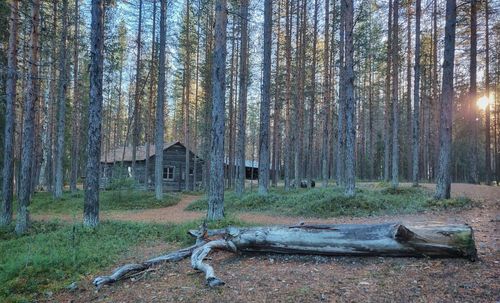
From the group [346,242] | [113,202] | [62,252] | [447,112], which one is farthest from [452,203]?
[113,202]

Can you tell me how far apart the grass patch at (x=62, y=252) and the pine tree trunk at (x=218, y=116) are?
0.75 meters

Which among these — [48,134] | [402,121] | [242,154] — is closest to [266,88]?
[242,154]

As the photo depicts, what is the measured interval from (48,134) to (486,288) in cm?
2559

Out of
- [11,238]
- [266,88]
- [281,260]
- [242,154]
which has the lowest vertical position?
[11,238]

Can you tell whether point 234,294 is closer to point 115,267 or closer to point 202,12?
point 115,267

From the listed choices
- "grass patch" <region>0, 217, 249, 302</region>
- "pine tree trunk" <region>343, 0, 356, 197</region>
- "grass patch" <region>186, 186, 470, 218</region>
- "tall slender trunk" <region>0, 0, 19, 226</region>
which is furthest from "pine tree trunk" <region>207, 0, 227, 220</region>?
"tall slender trunk" <region>0, 0, 19, 226</region>

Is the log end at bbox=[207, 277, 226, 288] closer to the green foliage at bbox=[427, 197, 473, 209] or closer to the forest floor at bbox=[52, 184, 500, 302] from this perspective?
the forest floor at bbox=[52, 184, 500, 302]

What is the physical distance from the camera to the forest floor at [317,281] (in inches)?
168

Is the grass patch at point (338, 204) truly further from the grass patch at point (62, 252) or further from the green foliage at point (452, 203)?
the grass patch at point (62, 252)

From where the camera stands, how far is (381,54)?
74.6ft

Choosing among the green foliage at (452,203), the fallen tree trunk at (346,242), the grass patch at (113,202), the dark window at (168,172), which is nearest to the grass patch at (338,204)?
the green foliage at (452,203)

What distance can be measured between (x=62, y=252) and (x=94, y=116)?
13.3 ft

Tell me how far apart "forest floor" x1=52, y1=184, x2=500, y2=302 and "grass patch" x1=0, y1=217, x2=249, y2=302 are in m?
0.61

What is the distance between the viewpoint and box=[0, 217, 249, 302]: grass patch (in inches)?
236
